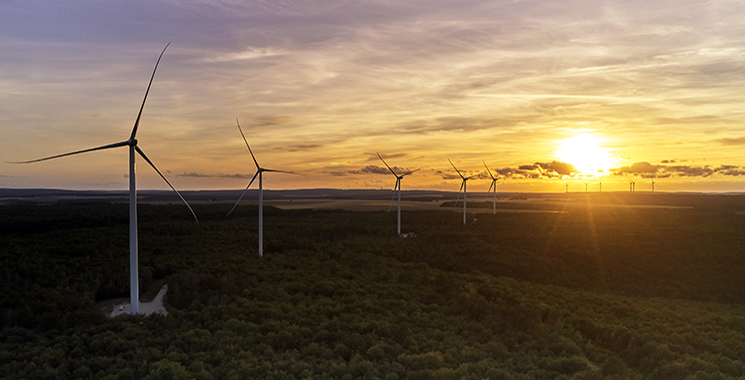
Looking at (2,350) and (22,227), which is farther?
(22,227)

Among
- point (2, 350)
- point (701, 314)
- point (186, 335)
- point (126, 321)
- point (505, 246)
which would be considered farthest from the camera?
point (505, 246)

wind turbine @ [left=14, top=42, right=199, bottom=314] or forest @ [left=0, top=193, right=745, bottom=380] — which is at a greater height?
wind turbine @ [left=14, top=42, right=199, bottom=314]

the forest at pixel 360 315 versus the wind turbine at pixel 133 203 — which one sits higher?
the wind turbine at pixel 133 203

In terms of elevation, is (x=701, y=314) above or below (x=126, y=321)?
below

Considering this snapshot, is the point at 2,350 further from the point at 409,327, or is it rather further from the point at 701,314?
the point at 701,314

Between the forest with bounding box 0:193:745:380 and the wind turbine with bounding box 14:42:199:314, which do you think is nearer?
the forest with bounding box 0:193:745:380

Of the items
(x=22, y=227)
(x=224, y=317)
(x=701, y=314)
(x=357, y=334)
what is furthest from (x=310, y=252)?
(x=22, y=227)

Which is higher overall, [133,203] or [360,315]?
[133,203]

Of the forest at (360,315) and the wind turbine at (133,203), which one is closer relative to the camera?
the forest at (360,315)
